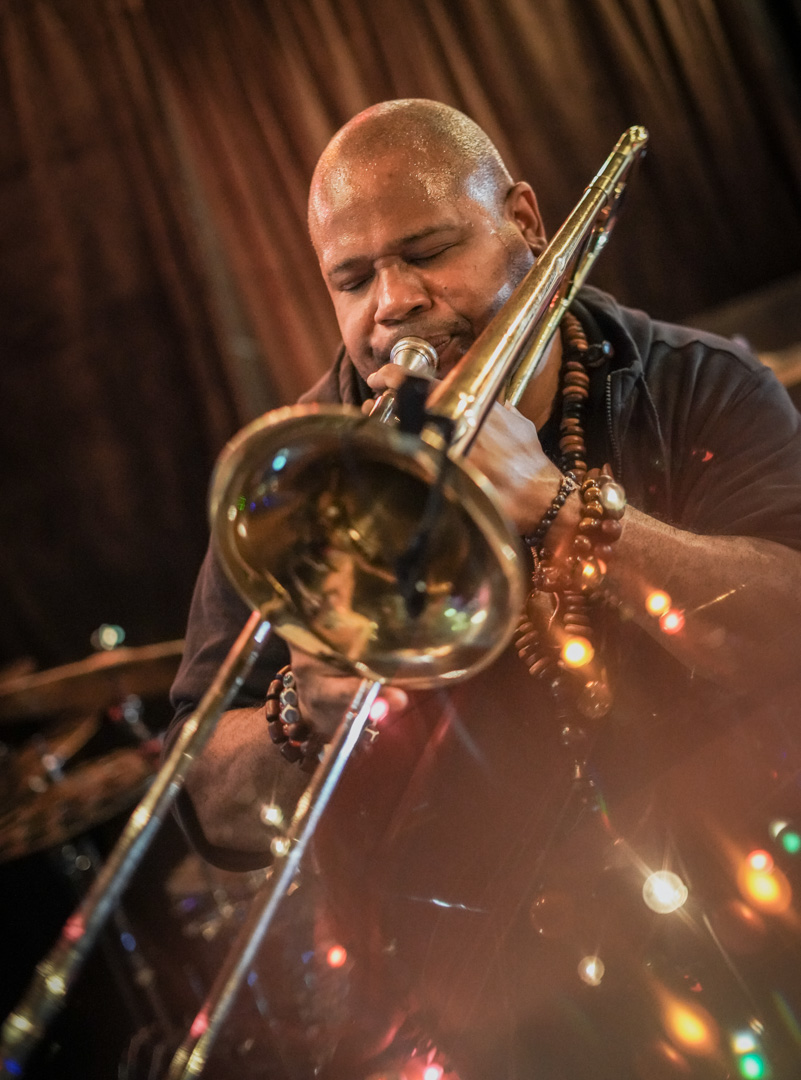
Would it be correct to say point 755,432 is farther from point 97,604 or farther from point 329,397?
point 97,604

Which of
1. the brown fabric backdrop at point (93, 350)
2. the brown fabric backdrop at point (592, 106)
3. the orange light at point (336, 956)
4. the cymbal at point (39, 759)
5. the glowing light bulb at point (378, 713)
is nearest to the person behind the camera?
the glowing light bulb at point (378, 713)

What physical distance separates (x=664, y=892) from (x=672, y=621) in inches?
16.8

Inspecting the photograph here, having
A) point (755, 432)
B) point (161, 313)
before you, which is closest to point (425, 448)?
point (755, 432)

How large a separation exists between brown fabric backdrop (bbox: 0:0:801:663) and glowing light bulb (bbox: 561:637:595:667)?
71.2 inches

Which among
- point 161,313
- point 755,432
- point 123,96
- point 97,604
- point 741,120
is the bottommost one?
point 97,604

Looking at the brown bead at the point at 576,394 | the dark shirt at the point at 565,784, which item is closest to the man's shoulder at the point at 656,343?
the dark shirt at the point at 565,784

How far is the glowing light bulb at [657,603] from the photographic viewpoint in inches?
56.1

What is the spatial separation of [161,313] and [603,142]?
5.59 feet

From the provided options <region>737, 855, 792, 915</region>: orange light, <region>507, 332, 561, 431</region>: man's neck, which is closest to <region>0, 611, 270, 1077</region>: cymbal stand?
<region>737, 855, 792, 915</region>: orange light

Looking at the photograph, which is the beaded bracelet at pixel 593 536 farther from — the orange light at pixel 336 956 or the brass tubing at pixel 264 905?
the orange light at pixel 336 956

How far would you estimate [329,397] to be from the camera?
6.32 ft

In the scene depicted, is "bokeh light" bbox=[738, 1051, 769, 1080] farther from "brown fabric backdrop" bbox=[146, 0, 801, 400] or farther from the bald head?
"brown fabric backdrop" bbox=[146, 0, 801, 400]

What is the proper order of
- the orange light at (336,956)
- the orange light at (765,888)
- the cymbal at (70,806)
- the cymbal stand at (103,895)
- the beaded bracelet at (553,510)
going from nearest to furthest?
1. the cymbal stand at (103,895)
2. the orange light at (765,888)
3. the beaded bracelet at (553,510)
4. the orange light at (336,956)
5. the cymbal at (70,806)

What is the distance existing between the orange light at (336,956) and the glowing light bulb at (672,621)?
882mm
